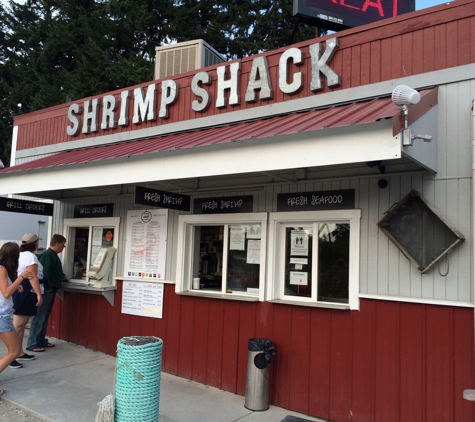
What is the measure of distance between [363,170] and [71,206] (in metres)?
5.49

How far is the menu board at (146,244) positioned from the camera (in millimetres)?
6734

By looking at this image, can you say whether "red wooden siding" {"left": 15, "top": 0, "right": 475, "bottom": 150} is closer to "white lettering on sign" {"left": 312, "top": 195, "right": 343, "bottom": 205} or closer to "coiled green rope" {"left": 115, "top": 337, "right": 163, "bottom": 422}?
"white lettering on sign" {"left": 312, "top": 195, "right": 343, "bottom": 205}

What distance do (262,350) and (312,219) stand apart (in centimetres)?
159

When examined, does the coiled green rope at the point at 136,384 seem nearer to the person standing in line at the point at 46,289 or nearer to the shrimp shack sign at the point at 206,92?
the shrimp shack sign at the point at 206,92

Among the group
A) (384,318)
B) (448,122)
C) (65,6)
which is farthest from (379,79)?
(65,6)

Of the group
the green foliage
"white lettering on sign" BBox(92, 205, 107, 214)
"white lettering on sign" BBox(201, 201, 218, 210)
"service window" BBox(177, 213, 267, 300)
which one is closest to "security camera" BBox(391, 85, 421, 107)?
"service window" BBox(177, 213, 267, 300)

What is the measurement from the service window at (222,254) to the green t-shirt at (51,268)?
7.58 ft

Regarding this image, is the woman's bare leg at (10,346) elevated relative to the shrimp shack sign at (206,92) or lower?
lower

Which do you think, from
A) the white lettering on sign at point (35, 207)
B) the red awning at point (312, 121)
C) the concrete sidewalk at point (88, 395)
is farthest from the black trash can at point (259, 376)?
the white lettering on sign at point (35, 207)

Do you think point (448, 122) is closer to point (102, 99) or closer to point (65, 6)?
point (102, 99)

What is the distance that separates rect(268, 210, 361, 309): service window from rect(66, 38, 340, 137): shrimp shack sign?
1598mm

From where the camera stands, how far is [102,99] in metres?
7.98

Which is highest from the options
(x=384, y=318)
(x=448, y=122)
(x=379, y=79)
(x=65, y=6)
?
(x=65, y=6)

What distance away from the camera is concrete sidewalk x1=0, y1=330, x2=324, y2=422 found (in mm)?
4906
